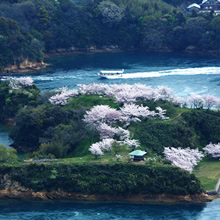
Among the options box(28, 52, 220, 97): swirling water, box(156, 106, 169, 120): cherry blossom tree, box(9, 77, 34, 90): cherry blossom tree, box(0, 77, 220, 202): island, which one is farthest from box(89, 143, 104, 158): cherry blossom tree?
box(28, 52, 220, 97): swirling water

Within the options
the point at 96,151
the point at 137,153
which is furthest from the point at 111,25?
the point at 137,153

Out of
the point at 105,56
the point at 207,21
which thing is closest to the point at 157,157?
the point at 105,56

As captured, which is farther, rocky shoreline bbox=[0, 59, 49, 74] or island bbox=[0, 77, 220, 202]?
rocky shoreline bbox=[0, 59, 49, 74]

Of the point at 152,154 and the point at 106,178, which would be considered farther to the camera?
the point at 152,154

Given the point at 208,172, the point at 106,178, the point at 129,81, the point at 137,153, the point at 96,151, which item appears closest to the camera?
the point at 106,178

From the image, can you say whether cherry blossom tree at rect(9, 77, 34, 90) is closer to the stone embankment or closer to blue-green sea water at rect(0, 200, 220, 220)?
the stone embankment

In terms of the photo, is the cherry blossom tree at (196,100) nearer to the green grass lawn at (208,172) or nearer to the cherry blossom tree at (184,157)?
the green grass lawn at (208,172)

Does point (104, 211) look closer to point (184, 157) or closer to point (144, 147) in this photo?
point (144, 147)
